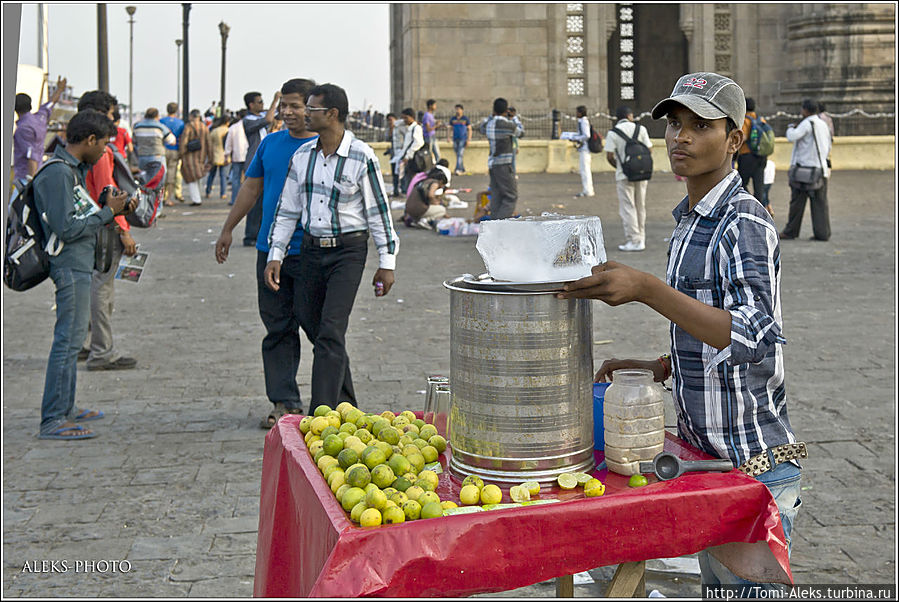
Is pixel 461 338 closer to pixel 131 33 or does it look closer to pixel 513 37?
pixel 513 37

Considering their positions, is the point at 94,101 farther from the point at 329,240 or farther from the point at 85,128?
the point at 329,240

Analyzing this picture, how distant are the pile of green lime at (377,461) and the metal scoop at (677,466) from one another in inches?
22.5

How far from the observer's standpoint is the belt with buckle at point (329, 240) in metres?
6.32

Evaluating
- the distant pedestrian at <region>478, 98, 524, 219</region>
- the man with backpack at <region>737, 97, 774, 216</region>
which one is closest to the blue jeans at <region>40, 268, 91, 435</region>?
the distant pedestrian at <region>478, 98, 524, 219</region>

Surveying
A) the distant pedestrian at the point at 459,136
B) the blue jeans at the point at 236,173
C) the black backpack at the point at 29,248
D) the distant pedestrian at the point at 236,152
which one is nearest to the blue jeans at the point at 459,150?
the distant pedestrian at the point at 459,136

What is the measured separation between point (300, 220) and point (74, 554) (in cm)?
231

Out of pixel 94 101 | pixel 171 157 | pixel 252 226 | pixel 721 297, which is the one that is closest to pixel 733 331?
pixel 721 297

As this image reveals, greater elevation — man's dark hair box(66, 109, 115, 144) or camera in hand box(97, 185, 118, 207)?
man's dark hair box(66, 109, 115, 144)

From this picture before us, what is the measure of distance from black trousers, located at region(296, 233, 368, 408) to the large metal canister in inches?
128

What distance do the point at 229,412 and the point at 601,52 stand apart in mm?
31127

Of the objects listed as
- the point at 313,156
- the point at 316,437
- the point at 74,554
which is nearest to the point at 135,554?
the point at 74,554

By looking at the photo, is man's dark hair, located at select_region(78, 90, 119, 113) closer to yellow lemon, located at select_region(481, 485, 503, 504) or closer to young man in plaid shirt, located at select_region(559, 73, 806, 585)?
young man in plaid shirt, located at select_region(559, 73, 806, 585)

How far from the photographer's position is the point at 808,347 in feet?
30.6

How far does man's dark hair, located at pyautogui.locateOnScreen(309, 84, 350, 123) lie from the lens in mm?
6203
